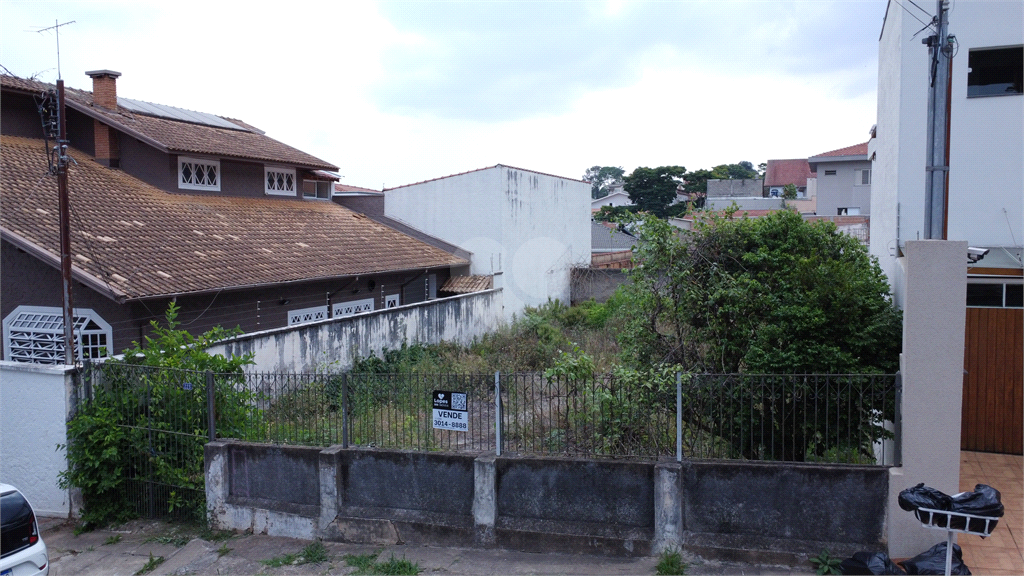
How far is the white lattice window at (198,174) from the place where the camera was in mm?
17547

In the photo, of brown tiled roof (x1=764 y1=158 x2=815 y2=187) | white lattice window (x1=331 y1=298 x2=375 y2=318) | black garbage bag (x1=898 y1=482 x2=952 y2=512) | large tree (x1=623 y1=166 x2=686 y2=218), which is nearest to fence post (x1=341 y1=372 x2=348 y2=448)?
black garbage bag (x1=898 y1=482 x2=952 y2=512)

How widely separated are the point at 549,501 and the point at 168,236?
34.8 feet

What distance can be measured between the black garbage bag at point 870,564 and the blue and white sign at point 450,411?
4.01 meters

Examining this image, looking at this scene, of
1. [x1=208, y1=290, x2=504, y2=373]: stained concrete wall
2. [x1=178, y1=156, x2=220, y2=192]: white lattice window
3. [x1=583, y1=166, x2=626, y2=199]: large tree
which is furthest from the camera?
[x1=583, y1=166, x2=626, y2=199]: large tree

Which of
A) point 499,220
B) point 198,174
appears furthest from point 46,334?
point 499,220

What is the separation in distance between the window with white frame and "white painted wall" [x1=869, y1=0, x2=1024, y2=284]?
17.5 metres

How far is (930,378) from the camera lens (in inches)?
256

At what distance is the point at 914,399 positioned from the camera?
258 inches

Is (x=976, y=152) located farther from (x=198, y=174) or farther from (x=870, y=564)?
(x=198, y=174)

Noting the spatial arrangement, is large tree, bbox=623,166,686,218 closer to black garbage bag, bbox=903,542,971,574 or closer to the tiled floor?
the tiled floor

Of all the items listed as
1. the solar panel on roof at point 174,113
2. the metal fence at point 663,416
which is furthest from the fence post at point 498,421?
the solar panel on roof at point 174,113

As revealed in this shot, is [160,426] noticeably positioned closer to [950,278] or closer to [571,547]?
[571,547]

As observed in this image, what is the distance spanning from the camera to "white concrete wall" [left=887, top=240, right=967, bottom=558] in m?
6.36

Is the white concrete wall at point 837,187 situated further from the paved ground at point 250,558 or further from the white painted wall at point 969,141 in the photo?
the paved ground at point 250,558
